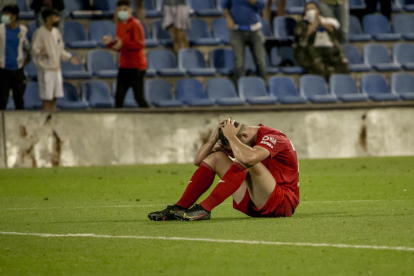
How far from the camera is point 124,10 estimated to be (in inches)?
571

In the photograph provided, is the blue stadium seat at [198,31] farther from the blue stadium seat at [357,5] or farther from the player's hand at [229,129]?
the player's hand at [229,129]

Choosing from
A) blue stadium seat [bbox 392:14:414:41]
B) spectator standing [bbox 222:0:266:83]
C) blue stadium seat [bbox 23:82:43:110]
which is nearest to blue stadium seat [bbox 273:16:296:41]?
spectator standing [bbox 222:0:266:83]

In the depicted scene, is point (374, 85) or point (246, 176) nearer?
point (246, 176)

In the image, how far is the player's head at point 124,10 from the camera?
1435 cm

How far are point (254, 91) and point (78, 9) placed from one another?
182 inches

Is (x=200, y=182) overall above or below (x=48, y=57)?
below

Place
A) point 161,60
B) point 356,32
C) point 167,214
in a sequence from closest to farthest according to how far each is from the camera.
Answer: point 167,214 < point 161,60 < point 356,32

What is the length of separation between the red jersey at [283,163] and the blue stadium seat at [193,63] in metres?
9.59

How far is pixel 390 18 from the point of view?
61.2 ft

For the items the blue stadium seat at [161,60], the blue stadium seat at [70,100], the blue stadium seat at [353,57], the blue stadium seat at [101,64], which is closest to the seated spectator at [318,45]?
the blue stadium seat at [353,57]

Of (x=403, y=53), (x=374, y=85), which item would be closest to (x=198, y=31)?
(x=374, y=85)

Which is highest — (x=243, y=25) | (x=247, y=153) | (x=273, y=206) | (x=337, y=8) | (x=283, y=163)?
(x=337, y=8)

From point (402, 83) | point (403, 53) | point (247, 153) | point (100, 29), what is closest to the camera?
point (247, 153)

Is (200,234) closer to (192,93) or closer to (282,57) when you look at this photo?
(192,93)
